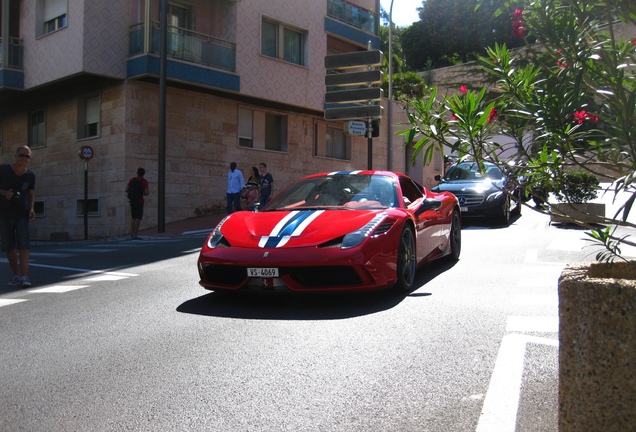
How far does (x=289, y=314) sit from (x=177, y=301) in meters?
1.36

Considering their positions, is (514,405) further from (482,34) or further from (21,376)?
(482,34)

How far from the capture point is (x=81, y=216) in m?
21.8

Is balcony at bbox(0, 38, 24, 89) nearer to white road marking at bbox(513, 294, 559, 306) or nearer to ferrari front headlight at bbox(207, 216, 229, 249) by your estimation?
ferrari front headlight at bbox(207, 216, 229, 249)

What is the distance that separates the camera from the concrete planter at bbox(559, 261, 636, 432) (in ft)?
8.12

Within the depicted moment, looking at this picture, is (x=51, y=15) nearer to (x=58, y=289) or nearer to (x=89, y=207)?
(x=89, y=207)

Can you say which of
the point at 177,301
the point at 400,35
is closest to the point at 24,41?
the point at 177,301

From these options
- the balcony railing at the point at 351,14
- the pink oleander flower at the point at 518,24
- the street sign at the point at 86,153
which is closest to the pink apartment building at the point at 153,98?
the balcony railing at the point at 351,14

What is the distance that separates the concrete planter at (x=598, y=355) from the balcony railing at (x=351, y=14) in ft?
82.6

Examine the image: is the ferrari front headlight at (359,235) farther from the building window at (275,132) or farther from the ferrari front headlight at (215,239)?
the building window at (275,132)

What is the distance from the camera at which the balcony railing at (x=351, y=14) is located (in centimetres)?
2667

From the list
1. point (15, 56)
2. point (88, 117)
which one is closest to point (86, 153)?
point (88, 117)

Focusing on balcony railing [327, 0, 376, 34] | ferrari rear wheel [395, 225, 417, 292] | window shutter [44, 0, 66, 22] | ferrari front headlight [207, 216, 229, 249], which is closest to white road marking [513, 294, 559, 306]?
ferrari rear wheel [395, 225, 417, 292]

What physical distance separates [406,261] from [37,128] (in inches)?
829

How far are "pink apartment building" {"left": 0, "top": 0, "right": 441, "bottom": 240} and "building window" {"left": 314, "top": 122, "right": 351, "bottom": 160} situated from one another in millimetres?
209
